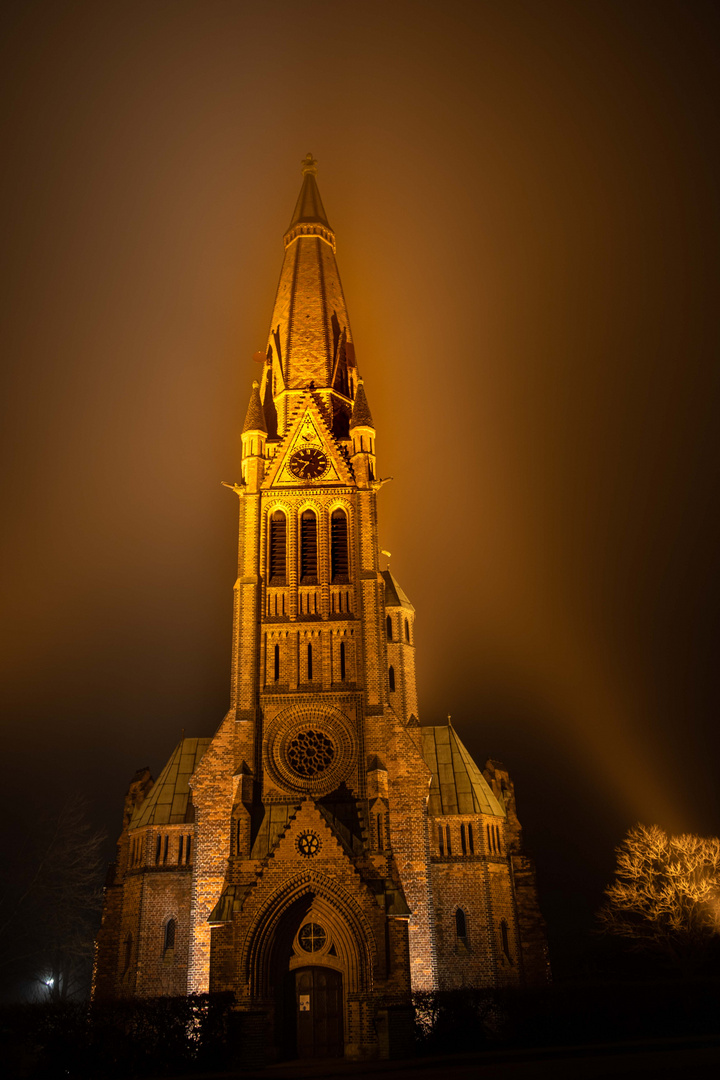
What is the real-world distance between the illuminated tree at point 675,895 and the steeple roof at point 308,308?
28121 mm

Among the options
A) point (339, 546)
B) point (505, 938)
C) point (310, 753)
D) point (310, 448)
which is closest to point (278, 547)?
point (339, 546)

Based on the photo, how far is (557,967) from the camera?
168ft

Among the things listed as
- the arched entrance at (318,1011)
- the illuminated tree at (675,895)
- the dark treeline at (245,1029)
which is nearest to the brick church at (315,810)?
the arched entrance at (318,1011)

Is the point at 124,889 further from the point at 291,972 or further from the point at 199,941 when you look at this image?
the point at 291,972

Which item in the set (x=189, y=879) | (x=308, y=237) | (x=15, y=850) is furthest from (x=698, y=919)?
(x=308, y=237)

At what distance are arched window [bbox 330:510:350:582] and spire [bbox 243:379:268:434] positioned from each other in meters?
5.92

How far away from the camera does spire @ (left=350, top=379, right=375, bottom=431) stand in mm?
42375

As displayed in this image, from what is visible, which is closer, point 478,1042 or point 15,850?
point 478,1042

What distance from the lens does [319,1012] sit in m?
32.0

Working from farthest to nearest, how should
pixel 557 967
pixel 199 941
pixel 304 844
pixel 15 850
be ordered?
pixel 557 967 < pixel 15 850 < pixel 199 941 < pixel 304 844

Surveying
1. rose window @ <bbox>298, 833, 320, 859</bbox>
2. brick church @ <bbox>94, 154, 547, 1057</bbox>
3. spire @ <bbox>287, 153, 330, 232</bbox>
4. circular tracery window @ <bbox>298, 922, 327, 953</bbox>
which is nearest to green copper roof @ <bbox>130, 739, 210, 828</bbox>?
brick church @ <bbox>94, 154, 547, 1057</bbox>

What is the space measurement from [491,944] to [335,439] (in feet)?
79.2

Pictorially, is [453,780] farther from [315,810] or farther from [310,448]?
[310,448]

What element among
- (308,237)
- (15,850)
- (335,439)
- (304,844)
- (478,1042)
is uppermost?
(308,237)
